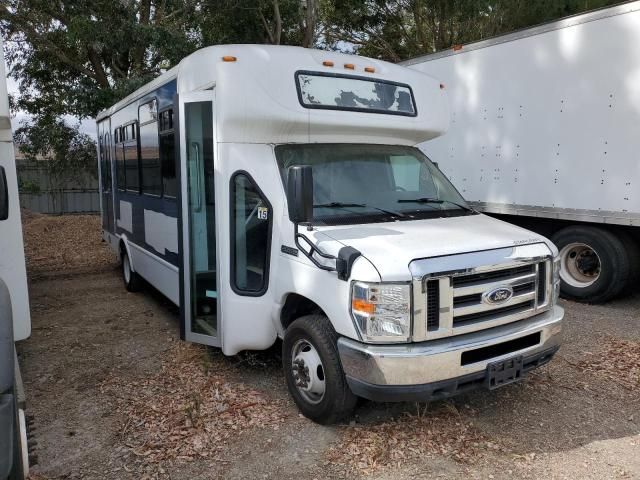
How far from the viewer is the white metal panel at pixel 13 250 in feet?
11.8

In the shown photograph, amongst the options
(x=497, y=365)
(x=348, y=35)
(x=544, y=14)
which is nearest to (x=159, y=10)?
(x=348, y=35)

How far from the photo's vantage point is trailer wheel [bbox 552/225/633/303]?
6.87 m

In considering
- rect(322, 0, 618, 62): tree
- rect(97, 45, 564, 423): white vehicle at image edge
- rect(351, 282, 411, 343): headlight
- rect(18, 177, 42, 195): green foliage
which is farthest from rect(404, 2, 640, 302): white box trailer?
rect(18, 177, 42, 195): green foliage

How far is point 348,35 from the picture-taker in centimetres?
1842

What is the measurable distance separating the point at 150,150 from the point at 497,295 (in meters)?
4.51

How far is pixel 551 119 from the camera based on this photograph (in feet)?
23.4

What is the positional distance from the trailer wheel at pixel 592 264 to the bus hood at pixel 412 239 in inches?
133

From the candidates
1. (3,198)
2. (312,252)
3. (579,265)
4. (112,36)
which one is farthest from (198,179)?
(112,36)

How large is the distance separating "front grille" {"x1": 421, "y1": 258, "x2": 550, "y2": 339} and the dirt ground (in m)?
0.84

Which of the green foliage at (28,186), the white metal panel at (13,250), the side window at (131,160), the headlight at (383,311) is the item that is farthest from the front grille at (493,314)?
the green foliage at (28,186)

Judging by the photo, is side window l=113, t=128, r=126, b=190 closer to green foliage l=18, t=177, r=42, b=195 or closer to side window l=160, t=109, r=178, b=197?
side window l=160, t=109, r=178, b=197

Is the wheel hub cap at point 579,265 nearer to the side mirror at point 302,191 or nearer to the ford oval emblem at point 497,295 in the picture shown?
the ford oval emblem at point 497,295

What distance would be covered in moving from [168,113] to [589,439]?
15.6 feet

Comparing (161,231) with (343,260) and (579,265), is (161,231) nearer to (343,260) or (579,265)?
(343,260)
